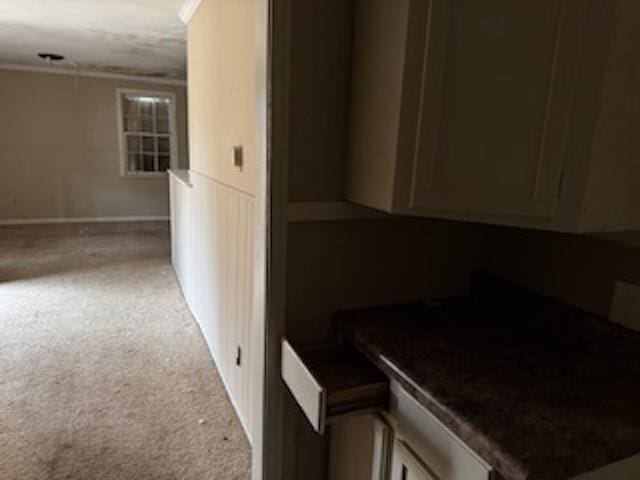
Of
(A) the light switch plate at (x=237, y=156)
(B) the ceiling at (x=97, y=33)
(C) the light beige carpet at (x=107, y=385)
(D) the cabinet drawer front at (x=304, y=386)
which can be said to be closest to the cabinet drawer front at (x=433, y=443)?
(D) the cabinet drawer front at (x=304, y=386)

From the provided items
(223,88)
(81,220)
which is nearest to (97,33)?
(223,88)

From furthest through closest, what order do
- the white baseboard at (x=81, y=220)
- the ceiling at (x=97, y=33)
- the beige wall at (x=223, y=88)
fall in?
the white baseboard at (x=81, y=220) < the ceiling at (x=97, y=33) < the beige wall at (x=223, y=88)

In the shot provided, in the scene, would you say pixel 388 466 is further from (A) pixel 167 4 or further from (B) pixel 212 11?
(A) pixel 167 4

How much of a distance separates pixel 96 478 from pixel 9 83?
6418mm

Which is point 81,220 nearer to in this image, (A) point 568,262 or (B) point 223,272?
(B) point 223,272

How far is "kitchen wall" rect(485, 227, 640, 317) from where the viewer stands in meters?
1.10

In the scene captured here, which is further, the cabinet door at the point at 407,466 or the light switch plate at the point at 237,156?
the light switch plate at the point at 237,156

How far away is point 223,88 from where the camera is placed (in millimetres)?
2260

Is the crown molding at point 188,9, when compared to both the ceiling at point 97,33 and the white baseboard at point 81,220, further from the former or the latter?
the white baseboard at point 81,220

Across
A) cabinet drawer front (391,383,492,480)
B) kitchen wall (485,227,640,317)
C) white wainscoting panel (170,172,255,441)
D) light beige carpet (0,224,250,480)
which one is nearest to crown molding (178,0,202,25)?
white wainscoting panel (170,172,255,441)

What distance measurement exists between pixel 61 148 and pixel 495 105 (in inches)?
281

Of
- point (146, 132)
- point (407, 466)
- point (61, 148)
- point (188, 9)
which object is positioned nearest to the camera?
point (407, 466)

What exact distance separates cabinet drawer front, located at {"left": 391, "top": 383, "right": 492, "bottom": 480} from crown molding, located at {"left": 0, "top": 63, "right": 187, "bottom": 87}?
6.86 m

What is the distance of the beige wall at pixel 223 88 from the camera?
1804mm
